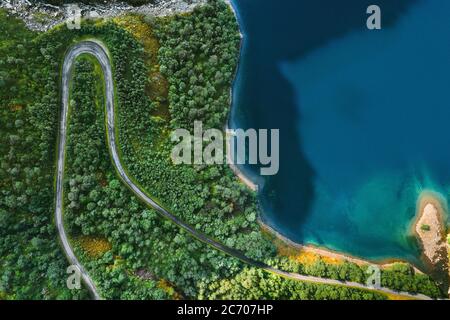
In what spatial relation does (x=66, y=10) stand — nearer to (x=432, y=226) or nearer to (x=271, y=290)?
(x=271, y=290)

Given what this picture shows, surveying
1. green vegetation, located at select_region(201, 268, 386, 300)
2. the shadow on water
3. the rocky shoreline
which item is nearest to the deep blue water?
the shadow on water

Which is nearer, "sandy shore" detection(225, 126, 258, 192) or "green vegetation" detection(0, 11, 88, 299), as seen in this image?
"green vegetation" detection(0, 11, 88, 299)

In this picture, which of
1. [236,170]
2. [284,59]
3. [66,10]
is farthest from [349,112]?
[66,10]

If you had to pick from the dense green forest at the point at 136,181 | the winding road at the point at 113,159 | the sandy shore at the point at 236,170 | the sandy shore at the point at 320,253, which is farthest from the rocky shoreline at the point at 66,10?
the sandy shore at the point at 320,253

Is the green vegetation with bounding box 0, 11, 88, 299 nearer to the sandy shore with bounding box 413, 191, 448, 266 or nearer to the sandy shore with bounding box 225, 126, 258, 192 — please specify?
the sandy shore with bounding box 225, 126, 258, 192
